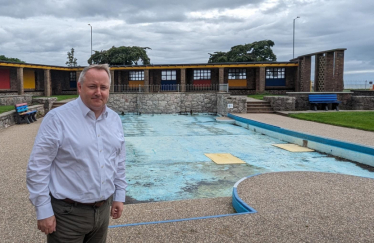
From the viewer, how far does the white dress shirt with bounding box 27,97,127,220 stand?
2021 mm

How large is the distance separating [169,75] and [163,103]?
8.99 metres

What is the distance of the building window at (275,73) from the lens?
31.9 metres

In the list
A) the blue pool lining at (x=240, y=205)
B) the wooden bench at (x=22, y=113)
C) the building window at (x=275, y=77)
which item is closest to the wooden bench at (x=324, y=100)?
the building window at (x=275, y=77)

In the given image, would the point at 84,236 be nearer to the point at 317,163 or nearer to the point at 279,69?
the point at 317,163

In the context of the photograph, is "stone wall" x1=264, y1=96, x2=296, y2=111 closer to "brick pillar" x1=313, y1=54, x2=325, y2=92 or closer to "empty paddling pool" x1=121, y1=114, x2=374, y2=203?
"brick pillar" x1=313, y1=54, x2=325, y2=92

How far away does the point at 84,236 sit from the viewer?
2.28 metres

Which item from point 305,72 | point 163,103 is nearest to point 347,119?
point 163,103

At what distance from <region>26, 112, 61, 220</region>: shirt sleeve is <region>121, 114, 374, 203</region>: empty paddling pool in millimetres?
4055

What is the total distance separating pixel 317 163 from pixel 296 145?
2.41 metres

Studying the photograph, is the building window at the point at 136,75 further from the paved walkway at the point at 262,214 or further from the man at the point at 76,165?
the man at the point at 76,165

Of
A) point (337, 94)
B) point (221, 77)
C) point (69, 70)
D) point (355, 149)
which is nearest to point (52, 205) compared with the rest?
point (355, 149)

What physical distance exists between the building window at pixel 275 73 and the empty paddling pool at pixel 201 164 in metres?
19.2

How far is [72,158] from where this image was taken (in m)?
2.12

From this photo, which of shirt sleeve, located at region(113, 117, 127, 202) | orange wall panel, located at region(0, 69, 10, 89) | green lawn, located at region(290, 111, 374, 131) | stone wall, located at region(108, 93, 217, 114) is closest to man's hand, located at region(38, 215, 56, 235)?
shirt sleeve, located at region(113, 117, 127, 202)
